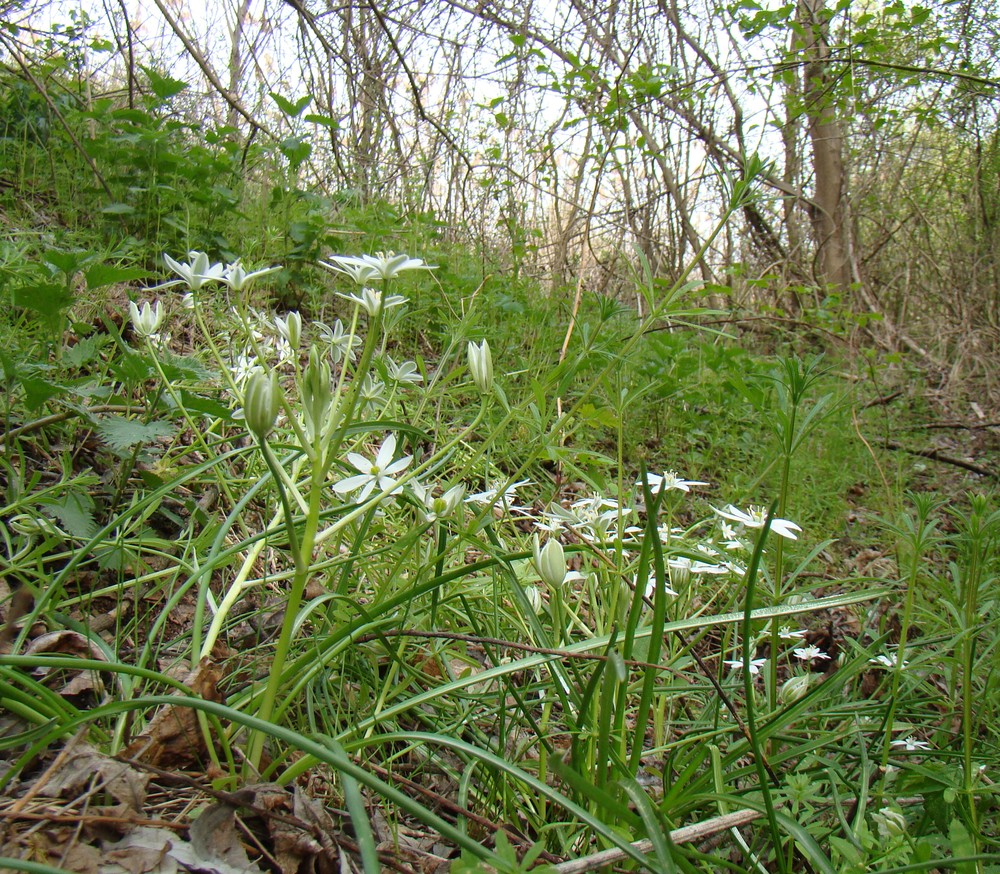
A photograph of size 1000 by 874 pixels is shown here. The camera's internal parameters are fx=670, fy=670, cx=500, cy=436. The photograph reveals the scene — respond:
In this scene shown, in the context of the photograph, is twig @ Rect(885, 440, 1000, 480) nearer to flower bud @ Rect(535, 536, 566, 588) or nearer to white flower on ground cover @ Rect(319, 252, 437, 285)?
flower bud @ Rect(535, 536, 566, 588)

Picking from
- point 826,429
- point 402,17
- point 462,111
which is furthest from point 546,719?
point 462,111

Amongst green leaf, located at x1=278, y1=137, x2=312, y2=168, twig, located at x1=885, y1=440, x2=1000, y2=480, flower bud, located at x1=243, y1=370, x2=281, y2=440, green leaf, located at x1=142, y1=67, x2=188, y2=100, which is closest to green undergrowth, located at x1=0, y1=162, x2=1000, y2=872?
flower bud, located at x1=243, y1=370, x2=281, y2=440

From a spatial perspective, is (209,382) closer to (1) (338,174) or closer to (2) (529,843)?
(2) (529,843)

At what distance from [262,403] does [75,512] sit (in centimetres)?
82

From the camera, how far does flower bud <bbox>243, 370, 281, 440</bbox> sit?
0.70 metres

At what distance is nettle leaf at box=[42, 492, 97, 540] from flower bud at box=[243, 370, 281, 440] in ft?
2.40

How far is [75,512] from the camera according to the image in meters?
1.28

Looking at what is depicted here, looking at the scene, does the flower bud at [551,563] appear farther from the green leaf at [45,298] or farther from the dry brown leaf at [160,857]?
the green leaf at [45,298]

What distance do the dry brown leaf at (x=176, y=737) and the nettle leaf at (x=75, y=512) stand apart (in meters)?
0.48

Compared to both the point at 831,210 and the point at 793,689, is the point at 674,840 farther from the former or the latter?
the point at 831,210

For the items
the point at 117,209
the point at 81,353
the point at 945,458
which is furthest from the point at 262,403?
the point at 945,458

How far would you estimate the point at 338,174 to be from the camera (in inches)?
179

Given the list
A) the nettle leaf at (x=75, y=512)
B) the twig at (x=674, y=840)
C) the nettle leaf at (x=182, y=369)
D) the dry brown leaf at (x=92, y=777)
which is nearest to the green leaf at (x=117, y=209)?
the nettle leaf at (x=182, y=369)

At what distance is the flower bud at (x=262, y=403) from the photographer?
70 cm
